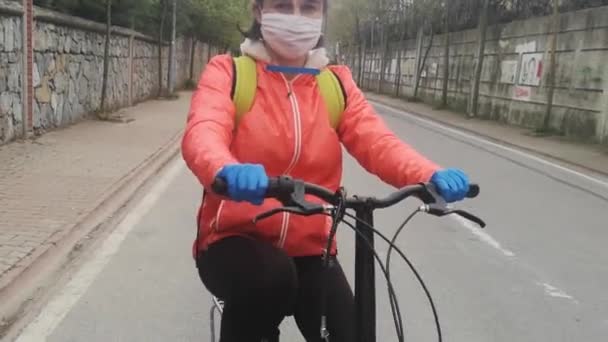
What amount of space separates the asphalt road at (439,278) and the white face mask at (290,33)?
225cm

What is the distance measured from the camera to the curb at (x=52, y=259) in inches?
187

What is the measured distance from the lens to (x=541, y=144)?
17516mm

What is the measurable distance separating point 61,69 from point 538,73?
13.9 m

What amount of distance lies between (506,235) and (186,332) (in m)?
4.00

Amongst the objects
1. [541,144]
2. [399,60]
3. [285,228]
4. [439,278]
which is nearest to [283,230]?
[285,228]

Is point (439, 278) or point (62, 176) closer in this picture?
point (439, 278)

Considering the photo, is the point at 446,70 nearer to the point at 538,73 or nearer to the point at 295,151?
the point at 538,73

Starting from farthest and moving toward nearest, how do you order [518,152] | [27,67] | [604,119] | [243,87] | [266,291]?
[604,119] < [518,152] < [27,67] < [243,87] < [266,291]

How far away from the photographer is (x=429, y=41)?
3656cm

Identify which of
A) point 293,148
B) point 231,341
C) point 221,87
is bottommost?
point 231,341

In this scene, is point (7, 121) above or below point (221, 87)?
below

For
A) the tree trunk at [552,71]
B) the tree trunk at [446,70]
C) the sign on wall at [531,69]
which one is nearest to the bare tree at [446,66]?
the tree trunk at [446,70]

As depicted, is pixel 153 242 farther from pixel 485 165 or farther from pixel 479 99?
pixel 479 99

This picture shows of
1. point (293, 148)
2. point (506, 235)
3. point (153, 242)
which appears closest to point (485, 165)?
point (506, 235)
